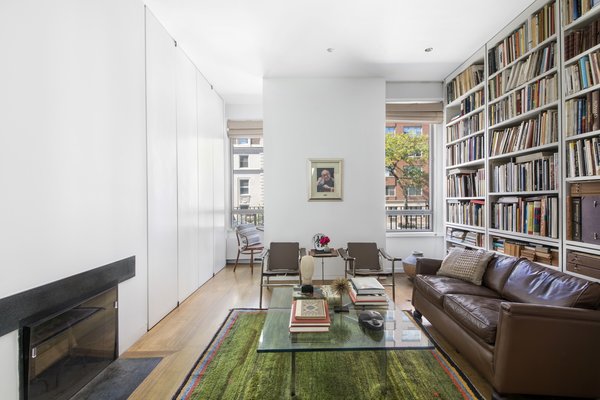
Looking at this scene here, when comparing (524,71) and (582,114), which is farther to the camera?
(524,71)

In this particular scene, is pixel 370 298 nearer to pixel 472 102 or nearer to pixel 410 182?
pixel 472 102

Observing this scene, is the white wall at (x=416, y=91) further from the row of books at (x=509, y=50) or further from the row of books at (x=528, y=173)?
the row of books at (x=528, y=173)

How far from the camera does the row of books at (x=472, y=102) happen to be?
13.3 ft

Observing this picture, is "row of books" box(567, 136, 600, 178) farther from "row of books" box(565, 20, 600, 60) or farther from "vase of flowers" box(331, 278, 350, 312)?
"vase of flowers" box(331, 278, 350, 312)

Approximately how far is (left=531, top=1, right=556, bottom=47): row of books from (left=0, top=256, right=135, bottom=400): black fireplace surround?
4.44 meters

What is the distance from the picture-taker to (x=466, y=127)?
4410mm

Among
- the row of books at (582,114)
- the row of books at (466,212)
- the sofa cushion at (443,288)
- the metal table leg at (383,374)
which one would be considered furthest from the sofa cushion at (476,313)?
the row of books at (466,212)

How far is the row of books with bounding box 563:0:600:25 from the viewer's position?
2475mm

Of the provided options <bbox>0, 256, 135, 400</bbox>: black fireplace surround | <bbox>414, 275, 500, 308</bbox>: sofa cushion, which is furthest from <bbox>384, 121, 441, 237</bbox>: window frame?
<bbox>0, 256, 135, 400</bbox>: black fireplace surround

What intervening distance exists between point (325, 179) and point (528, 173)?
2.56m

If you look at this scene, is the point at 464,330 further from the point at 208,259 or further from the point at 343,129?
the point at 208,259

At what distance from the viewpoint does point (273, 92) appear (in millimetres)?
4773

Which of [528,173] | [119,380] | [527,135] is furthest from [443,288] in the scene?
[119,380]

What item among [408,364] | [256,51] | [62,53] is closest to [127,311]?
[62,53]
